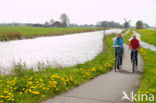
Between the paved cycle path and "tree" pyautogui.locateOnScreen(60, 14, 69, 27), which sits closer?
the paved cycle path

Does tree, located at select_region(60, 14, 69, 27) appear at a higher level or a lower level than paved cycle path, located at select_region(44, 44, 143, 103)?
higher

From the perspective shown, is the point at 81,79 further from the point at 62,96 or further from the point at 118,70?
the point at 118,70

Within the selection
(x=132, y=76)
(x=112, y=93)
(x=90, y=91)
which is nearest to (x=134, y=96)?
(x=112, y=93)

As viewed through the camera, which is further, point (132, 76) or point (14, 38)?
point (14, 38)

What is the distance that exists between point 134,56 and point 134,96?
4.08 m

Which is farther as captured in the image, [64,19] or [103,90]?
[64,19]

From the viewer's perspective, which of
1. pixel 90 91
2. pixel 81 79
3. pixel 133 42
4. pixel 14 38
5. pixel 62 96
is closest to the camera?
pixel 62 96

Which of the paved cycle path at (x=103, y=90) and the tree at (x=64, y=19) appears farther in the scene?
the tree at (x=64, y=19)

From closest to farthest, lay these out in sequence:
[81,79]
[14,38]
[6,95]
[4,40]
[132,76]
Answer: [6,95] → [81,79] → [132,76] → [4,40] → [14,38]

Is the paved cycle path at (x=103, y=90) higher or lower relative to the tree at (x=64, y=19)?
lower

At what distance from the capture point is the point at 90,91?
6012 millimetres

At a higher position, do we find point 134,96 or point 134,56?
point 134,56

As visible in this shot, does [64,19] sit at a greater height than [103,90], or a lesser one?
greater

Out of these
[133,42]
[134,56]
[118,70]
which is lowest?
[118,70]
